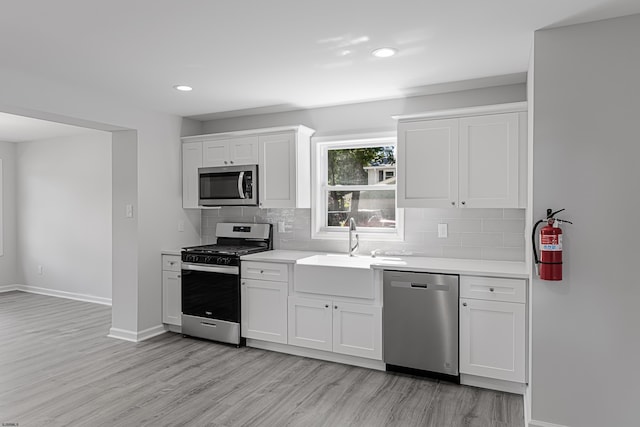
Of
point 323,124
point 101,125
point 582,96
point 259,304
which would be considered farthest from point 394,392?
point 101,125

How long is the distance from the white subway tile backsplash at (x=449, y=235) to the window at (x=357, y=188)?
109 millimetres

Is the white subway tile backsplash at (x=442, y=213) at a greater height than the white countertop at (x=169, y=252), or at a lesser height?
greater

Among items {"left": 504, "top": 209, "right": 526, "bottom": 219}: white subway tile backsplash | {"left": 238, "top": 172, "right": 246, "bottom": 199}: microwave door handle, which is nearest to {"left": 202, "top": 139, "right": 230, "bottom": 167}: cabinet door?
{"left": 238, "top": 172, "right": 246, "bottom": 199}: microwave door handle

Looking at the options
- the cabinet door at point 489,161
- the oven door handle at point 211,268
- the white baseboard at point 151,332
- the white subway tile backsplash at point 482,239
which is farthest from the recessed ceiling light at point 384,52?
the white baseboard at point 151,332

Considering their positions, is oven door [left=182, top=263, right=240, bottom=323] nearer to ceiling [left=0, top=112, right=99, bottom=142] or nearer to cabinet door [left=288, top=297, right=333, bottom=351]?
cabinet door [left=288, top=297, right=333, bottom=351]

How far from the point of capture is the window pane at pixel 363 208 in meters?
4.11

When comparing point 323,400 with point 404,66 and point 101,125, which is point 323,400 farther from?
point 101,125

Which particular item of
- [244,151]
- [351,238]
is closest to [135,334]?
[244,151]

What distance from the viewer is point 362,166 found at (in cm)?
422

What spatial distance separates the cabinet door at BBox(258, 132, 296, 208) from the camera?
13.4 feet

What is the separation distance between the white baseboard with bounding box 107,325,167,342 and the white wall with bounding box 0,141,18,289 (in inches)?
143

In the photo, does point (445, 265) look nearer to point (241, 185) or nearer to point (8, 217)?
point (241, 185)

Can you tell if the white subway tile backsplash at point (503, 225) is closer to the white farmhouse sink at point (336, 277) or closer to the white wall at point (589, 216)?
the white farmhouse sink at point (336, 277)

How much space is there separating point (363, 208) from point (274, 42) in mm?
2069
